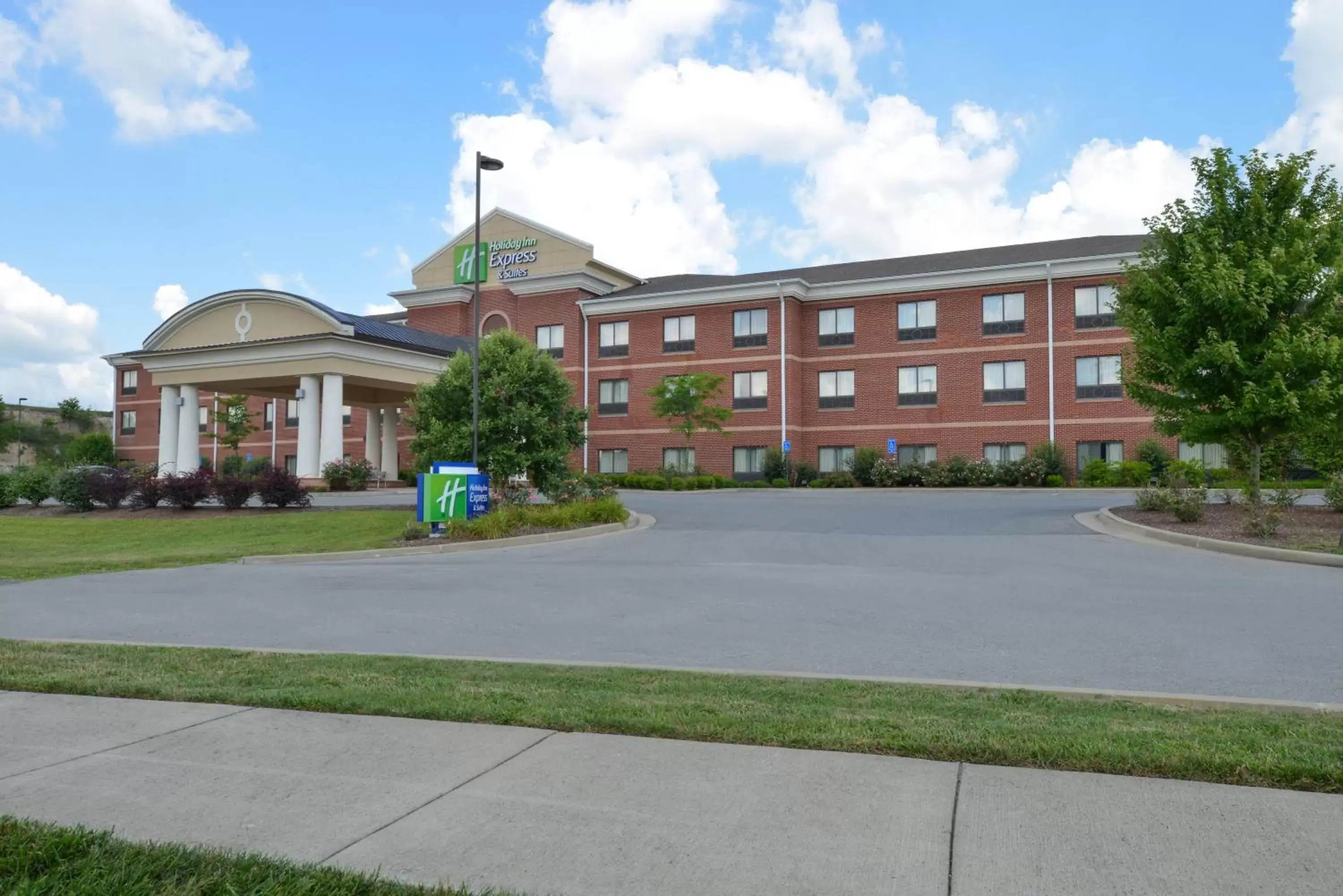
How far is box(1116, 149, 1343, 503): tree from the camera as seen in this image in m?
16.8

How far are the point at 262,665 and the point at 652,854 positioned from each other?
4638mm

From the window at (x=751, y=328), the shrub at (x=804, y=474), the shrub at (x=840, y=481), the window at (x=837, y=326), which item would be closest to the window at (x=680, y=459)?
the shrub at (x=804, y=474)

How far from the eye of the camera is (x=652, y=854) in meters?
3.64

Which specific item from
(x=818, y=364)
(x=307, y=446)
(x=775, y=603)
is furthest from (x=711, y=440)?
(x=775, y=603)

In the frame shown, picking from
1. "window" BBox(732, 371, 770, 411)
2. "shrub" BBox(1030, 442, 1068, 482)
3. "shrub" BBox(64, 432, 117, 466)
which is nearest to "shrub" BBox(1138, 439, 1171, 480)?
"shrub" BBox(1030, 442, 1068, 482)

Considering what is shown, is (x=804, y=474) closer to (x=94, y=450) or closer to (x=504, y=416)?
(x=504, y=416)

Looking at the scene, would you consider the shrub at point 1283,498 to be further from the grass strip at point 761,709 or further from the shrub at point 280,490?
the shrub at point 280,490

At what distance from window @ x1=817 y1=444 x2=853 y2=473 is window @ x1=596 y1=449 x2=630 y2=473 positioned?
31.2ft

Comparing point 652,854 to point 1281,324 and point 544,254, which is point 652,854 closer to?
point 1281,324

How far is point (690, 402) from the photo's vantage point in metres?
42.7

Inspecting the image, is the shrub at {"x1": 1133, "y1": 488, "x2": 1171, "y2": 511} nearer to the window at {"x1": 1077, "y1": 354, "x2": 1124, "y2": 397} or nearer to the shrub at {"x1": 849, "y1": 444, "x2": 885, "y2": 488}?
the shrub at {"x1": 849, "y1": 444, "x2": 885, "y2": 488}

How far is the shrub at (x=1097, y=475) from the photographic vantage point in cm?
3534

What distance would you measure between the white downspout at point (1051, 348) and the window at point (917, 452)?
478 cm

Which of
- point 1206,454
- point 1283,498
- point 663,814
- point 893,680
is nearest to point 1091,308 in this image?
point 1206,454
